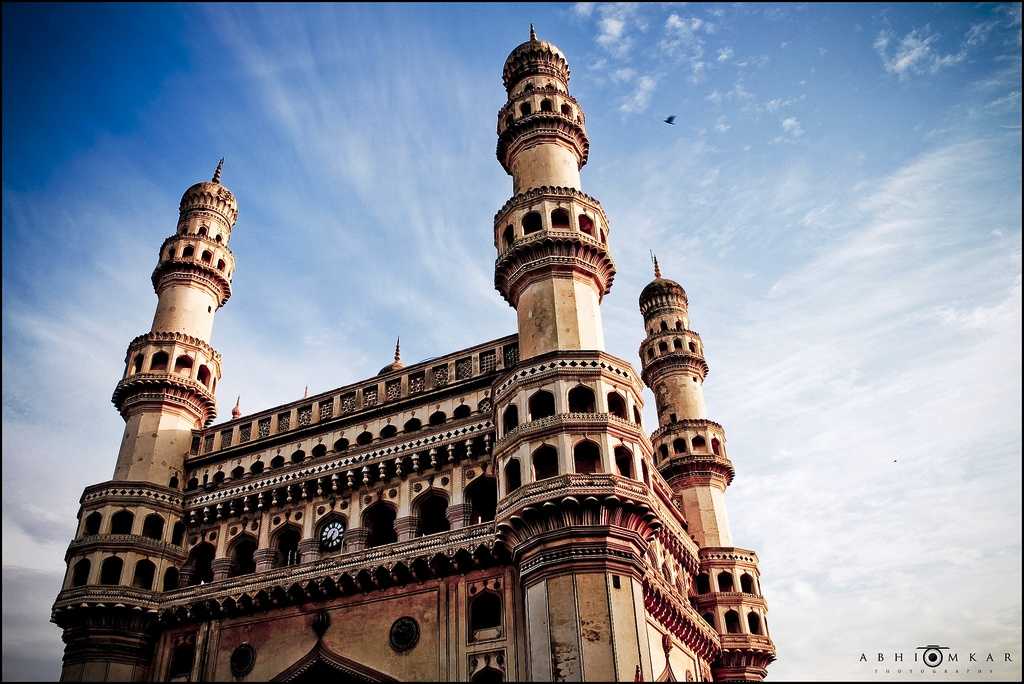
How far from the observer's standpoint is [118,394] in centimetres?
3209

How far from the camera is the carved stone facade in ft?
70.4

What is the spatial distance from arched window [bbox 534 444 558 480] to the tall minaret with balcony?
14.5 metres

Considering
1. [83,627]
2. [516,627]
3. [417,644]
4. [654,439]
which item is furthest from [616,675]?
[654,439]

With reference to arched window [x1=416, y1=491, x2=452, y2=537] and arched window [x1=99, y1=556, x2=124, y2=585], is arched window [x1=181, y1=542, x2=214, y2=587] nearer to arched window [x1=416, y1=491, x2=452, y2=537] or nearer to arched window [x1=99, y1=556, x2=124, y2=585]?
arched window [x1=99, y1=556, x2=124, y2=585]

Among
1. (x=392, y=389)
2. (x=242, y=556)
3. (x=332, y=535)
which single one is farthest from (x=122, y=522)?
(x=392, y=389)

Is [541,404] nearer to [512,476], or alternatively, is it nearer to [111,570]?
[512,476]

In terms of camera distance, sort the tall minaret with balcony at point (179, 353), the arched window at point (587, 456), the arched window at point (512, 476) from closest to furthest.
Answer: the arched window at point (587, 456) → the arched window at point (512, 476) → the tall minaret with balcony at point (179, 353)

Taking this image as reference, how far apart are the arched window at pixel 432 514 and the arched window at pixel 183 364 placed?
40.1 ft

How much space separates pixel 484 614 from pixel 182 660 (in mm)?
10201

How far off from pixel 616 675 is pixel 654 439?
19.7m

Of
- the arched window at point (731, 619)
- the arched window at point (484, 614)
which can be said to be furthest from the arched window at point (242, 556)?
the arched window at point (731, 619)

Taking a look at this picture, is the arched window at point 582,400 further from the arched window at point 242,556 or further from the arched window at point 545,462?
the arched window at point 242,556

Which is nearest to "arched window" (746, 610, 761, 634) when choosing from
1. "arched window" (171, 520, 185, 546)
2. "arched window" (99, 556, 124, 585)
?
"arched window" (171, 520, 185, 546)

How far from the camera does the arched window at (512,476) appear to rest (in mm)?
22625
